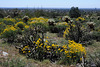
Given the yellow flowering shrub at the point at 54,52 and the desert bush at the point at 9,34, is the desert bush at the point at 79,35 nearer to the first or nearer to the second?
A: the yellow flowering shrub at the point at 54,52

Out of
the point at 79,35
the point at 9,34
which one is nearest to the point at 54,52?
the point at 79,35

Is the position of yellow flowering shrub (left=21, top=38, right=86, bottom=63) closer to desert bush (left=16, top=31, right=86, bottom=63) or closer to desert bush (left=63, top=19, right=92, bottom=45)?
desert bush (left=16, top=31, right=86, bottom=63)

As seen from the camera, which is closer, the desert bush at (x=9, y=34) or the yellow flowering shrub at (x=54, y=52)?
the yellow flowering shrub at (x=54, y=52)

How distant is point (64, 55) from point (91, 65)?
148 cm

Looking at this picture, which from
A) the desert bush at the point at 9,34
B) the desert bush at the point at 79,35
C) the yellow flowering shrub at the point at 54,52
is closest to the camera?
the yellow flowering shrub at the point at 54,52

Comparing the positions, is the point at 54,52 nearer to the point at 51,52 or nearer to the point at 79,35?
the point at 51,52

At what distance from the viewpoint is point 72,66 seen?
397cm

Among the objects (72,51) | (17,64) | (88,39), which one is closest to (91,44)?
(88,39)

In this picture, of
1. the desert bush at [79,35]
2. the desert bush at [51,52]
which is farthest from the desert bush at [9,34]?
the desert bush at [79,35]

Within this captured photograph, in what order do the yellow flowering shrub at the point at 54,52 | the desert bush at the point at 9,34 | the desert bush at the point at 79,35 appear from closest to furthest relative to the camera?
the yellow flowering shrub at the point at 54,52
the desert bush at the point at 9,34
the desert bush at the point at 79,35

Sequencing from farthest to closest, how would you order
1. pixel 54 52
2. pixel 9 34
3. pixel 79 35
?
pixel 79 35, pixel 9 34, pixel 54 52

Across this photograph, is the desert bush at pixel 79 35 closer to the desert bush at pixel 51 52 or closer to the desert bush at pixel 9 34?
the desert bush at pixel 51 52

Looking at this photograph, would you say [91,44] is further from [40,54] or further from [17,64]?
[17,64]

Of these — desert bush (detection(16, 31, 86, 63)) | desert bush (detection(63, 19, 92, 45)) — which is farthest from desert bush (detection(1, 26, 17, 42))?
desert bush (detection(63, 19, 92, 45))
